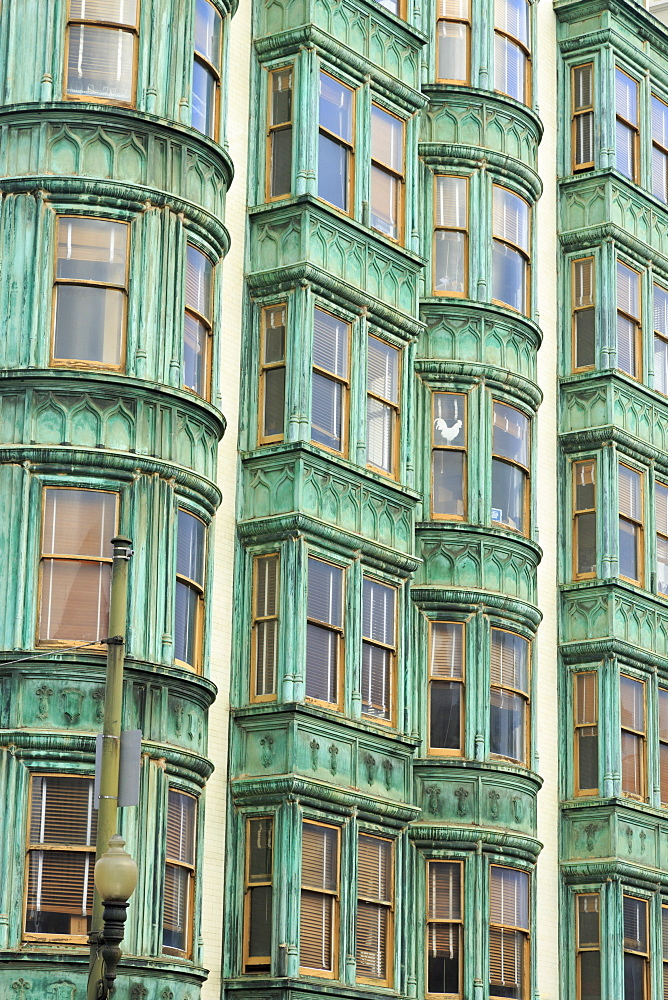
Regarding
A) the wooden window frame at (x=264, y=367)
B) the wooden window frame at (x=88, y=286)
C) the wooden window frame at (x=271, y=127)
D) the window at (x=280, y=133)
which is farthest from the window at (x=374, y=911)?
the window at (x=280, y=133)

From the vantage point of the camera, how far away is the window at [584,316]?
36.8m

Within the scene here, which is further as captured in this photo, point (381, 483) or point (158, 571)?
point (381, 483)

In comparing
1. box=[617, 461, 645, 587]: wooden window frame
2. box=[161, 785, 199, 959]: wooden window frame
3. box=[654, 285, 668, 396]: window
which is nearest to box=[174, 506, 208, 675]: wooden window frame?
box=[161, 785, 199, 959]: wooden window frame

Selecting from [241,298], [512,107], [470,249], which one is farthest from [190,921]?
[512,107]

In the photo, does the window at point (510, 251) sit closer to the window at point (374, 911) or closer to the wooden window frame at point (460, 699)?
the wooden window frame at point (460, 699)

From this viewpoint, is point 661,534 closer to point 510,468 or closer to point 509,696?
point 510,468

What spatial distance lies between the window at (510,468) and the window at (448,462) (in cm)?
72

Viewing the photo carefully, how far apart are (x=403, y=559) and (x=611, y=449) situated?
742 centimetres

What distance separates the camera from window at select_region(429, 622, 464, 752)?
31.0 m

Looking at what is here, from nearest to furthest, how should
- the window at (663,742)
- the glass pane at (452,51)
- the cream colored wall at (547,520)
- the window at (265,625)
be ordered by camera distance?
the window at (265,625) < the cream colored wall at (547,520) < the glass pane at (452,51) < the window at (663,742)

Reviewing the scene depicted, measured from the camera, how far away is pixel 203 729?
25.7 m

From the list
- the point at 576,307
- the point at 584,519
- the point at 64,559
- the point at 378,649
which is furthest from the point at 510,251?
the point at 64,559

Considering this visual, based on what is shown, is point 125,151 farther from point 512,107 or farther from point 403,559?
point 512,107

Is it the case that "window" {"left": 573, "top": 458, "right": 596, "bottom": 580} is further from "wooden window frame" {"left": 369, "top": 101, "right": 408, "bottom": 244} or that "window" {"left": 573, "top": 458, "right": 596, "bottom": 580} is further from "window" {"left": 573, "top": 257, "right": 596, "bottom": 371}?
"wooden window frame" {"left": 369, "top": 101, "right": 408, "bottom": 244}
